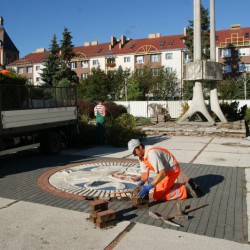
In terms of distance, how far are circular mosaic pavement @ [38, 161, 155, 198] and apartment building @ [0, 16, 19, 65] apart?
83.8 metres

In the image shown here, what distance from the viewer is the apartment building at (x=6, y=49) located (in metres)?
85.2

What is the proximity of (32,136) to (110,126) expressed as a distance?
4.00 metres

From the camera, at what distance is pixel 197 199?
5.58 meters

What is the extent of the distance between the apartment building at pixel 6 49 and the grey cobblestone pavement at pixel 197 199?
83768 millimetres

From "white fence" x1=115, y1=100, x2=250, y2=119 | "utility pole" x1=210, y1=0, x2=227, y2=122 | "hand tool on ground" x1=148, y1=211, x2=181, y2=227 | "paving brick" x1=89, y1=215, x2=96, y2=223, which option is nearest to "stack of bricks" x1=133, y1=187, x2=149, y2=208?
"hand tool on ground" x1=148, y1=211, x2=181, y2=227

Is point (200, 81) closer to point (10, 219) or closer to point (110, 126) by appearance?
point (110, 126)

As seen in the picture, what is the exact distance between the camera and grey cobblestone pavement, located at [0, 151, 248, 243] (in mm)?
4434

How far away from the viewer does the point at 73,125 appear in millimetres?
11117

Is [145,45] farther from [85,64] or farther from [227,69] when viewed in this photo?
[227,69]

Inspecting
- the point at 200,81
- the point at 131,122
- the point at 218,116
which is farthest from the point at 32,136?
the point at 218,116

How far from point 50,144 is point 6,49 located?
84540 millimetres

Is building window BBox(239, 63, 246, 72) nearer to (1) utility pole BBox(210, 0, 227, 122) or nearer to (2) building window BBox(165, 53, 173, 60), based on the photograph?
(2) building window BBox(165, 53, 173, 60)

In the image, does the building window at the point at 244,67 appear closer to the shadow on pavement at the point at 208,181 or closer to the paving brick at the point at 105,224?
the shadow on pavement at the point at 208,181

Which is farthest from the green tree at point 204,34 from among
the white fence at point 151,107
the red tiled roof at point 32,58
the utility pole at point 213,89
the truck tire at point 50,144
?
the truck tire at point 50,144
